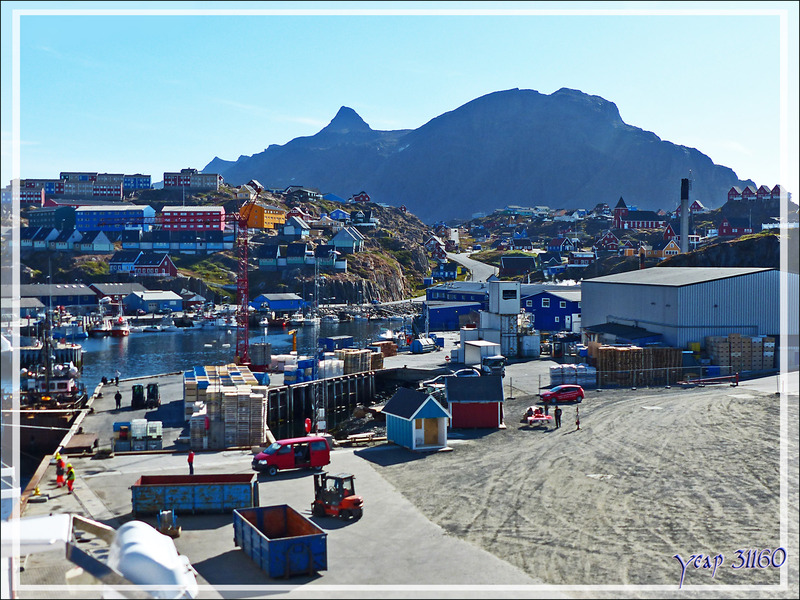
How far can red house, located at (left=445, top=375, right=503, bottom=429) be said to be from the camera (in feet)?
99.1

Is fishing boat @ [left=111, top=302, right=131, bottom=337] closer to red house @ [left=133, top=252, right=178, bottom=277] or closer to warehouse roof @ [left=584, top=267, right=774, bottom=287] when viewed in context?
red house @ [left=133, top=252, right=178, bottom=277]

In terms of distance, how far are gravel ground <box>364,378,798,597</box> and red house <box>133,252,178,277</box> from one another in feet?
328

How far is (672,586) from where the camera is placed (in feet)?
47.1

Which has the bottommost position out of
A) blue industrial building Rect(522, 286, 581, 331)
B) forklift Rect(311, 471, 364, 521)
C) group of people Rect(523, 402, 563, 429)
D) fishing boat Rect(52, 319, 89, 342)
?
forklift Rect(311, 471, 364, 521)

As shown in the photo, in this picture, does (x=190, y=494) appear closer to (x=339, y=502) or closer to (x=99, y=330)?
(x=339, y=502)

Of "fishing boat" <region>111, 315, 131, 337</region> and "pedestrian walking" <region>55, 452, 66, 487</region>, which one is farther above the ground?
"fishing boat" <region>111, 315, 131, 337</region>

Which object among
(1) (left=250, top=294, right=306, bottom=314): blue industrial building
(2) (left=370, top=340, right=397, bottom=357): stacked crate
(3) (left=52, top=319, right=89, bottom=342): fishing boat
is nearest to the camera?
(2) (left=370, top=340, right=397, bottom=357): stacked crate

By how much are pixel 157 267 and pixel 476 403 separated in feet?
331

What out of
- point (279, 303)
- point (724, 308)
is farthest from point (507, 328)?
point (279, 303)

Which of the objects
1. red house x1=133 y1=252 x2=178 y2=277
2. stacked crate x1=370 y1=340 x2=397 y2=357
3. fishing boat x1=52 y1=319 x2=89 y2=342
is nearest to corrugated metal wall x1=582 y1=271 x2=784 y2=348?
stacked crate x1=370 y1=340 x2=397 y2=357

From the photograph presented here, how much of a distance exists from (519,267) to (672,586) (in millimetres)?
115966

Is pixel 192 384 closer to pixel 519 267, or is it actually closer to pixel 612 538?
pixel 612 538

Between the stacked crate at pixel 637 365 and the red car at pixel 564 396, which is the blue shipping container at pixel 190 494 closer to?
the red car at pixel 564 396

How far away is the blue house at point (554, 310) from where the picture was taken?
6606cm
